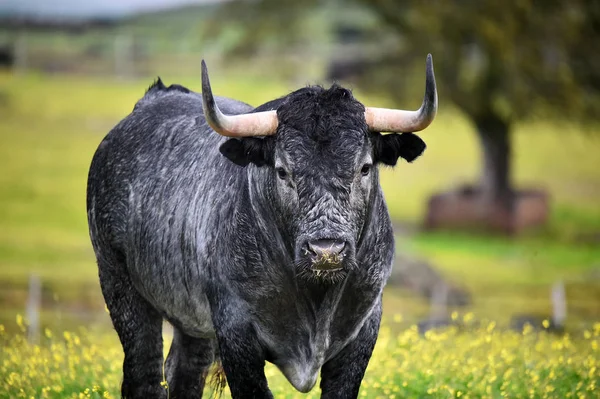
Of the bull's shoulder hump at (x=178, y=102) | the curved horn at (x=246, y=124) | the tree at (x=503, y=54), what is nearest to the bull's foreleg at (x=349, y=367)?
the curved horn at (x=246, y=124)

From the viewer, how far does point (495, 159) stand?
3503 cm

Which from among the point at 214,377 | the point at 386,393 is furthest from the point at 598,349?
the point at 214,377

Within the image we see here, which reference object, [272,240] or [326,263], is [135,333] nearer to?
[272,240]

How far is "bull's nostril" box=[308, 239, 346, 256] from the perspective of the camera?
20.9 feet

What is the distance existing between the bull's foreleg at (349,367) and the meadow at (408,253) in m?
1.63

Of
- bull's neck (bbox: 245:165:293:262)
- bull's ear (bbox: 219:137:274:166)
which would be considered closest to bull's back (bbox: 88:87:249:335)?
bull's neck (bbox: 245:165:293:262)

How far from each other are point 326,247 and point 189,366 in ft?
10.3

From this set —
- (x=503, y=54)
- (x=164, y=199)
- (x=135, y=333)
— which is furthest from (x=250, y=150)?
(x=503, y=54)

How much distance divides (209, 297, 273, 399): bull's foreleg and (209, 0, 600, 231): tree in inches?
968

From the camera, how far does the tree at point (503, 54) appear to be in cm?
3123

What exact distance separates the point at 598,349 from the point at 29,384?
5.43 metres

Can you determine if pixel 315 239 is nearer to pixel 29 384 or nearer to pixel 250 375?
pixel 250 375

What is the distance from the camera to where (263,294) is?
718 centimetres

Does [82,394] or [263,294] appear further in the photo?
[82,394]
